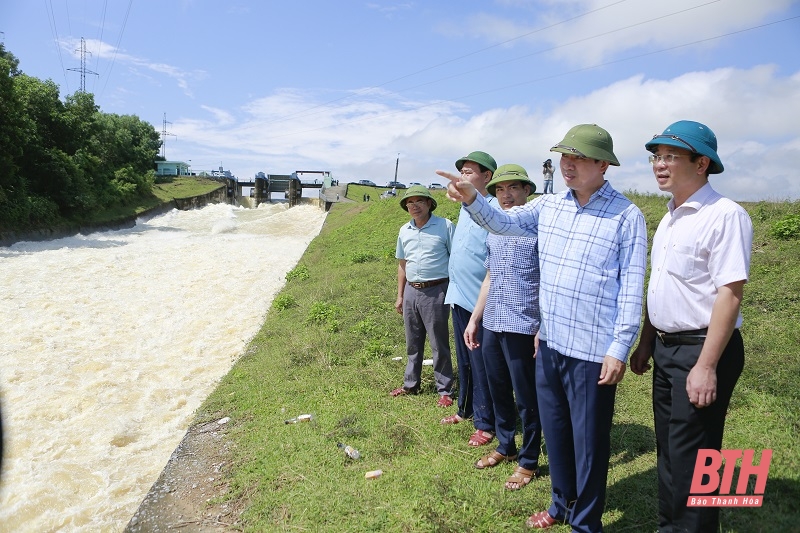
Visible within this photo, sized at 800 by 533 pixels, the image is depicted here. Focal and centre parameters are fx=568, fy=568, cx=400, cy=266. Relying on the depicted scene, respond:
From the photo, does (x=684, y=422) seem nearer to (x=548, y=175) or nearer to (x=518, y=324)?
(x=518, y=324)

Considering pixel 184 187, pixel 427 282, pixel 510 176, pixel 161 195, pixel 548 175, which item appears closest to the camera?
pixel 510 176

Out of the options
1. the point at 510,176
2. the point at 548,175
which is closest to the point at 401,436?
the point at 510,176

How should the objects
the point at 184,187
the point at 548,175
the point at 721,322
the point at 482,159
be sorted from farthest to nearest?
the point at 184,187, the point at 548,175, the point at 482,159, the point at 721,322

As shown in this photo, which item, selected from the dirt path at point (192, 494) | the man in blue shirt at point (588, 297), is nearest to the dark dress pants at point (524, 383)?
the man in blue shirt at point (588, 297)

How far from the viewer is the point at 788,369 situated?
486cm

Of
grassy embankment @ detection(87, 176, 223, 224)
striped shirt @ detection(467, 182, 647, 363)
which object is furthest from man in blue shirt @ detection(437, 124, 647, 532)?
grassy embankment @ detection(87, 176, 223, 224)

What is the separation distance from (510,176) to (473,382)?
1602mm

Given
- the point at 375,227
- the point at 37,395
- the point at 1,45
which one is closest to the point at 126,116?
the point at 1,45

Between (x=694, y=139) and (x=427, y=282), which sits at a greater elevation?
(x=694, y=139)

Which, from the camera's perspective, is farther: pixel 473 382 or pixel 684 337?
pixel 473 382

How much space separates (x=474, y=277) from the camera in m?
4.27

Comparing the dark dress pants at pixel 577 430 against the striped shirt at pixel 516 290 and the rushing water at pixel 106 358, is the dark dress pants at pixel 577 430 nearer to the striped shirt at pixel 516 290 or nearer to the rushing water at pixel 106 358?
the striped shirt at pixel 516 290

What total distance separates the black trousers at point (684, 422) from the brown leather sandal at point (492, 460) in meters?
1.25

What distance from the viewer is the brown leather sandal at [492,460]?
12.5 feet
